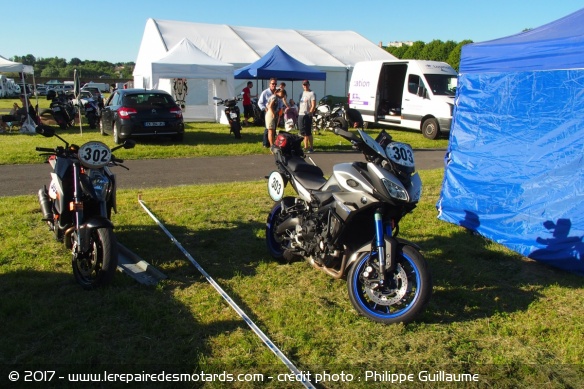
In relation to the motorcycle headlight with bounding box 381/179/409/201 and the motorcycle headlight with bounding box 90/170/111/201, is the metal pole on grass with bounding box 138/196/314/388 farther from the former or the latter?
the motorcycle headlight with bounding box 381/179/409/201

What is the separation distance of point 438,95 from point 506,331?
46.7 feet

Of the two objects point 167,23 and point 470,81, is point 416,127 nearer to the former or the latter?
point 470,81

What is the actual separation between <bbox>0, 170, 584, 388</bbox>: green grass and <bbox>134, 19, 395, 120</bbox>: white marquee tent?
17.7 m

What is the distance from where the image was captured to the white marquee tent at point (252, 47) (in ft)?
80.3

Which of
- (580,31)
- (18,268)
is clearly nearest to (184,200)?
(18,268)

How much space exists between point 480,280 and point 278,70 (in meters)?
15.3

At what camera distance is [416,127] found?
1748 centimetres

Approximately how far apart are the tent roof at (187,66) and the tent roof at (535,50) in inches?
519

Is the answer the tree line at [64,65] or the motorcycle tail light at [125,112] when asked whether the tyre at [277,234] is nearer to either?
the motorcycle tail light at [125,112]

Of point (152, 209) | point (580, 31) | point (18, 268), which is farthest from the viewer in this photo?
point (152, 209)

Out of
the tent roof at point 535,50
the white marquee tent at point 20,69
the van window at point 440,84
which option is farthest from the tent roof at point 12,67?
the tent roof at point 535,50

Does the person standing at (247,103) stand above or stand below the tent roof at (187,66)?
below

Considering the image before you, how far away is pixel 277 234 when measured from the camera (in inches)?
198

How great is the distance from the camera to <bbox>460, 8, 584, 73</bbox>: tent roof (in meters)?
4.94
